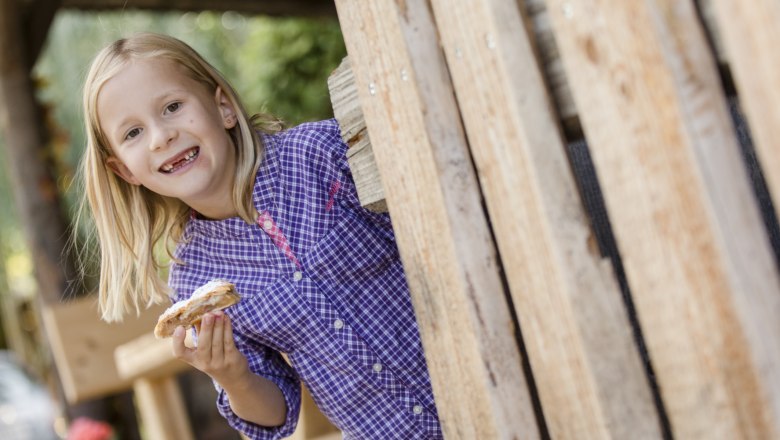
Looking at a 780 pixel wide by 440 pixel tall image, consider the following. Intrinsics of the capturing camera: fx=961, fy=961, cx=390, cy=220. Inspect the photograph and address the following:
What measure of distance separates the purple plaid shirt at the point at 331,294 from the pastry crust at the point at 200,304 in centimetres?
21

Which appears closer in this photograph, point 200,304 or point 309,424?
point 200,304

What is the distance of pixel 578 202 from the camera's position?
1.16m

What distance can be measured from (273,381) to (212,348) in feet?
0.97

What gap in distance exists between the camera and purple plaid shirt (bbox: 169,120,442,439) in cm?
204

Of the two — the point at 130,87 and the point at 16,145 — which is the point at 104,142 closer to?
the point at 130,87

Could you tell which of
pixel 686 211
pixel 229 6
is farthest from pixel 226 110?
pixel 229 6

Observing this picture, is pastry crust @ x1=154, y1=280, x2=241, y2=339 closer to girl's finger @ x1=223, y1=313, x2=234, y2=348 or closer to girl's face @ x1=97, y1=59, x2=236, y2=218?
girl's finger @ x1=223, y1=313, x2=234, y2=348

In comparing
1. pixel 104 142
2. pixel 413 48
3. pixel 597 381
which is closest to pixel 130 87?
pixel 104 142

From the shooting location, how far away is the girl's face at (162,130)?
2004mm

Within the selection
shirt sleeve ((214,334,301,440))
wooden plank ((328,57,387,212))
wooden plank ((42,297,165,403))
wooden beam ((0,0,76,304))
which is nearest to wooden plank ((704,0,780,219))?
wooden plank ((328,57,387,212))

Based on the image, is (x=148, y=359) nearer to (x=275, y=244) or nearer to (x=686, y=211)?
(x=275, y=244)

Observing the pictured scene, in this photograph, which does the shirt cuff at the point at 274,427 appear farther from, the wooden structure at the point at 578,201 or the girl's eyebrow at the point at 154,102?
the wooden structure at the point at 578,201

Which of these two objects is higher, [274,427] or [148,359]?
[148,359]

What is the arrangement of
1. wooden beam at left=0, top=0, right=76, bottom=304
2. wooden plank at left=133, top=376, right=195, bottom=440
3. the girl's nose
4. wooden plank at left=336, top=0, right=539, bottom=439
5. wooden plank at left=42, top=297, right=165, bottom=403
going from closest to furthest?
1. wooden plank at left=336, top=0, right=539, bottom=439
2. the girl's nose
3. wooden plank at left=133, top=376, right=195, bottom=440
4. wooden plank at left=42, top=297, right=165, bottom=403
5. wooden beam at left=0, top=0, right=76, bottom=304
